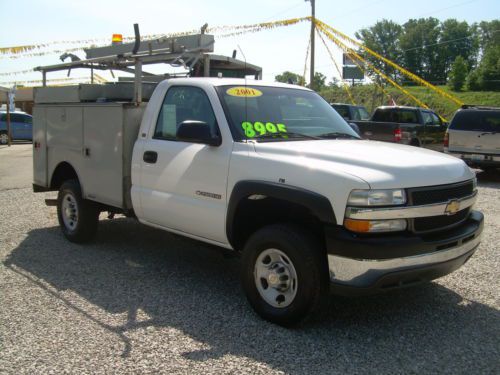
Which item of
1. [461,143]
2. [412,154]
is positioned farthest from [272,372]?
[461,143]

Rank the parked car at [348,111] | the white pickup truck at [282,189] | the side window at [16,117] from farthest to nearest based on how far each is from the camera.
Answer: the side window at [16,117]
the parked car at [348,111]
the white pickup truck at [282,189]

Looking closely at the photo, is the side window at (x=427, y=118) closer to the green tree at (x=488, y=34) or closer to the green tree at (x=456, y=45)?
the green tree at (x=456, y=45)

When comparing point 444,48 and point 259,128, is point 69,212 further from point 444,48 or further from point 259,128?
point 444,48

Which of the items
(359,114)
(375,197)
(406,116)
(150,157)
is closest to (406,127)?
(406,116)

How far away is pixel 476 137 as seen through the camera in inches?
511

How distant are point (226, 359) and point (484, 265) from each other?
3.47m

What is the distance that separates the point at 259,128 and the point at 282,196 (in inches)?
34.4

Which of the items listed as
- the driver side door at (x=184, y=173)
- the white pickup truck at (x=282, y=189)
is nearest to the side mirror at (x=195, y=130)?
the white pickup truck at (x=282, y=189)

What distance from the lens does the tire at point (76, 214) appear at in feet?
20.5

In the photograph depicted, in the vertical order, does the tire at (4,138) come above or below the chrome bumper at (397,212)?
below

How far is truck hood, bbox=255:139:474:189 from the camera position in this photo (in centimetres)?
366

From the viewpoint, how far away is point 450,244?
3.85 metres

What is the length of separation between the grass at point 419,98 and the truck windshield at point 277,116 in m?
50.3

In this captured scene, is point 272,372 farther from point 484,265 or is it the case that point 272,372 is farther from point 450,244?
point 484,265
